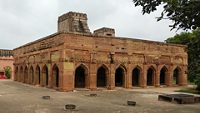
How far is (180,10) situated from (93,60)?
1509 centimetres

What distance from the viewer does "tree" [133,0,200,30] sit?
10021 mm

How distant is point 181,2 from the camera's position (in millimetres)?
10297

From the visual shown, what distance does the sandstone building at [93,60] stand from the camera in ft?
77.6

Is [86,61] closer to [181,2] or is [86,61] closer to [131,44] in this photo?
[131,44]

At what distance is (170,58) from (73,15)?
1145 cm

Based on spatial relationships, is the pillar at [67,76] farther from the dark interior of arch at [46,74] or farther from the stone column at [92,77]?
Answer: the dark interior of arch at [46,74]

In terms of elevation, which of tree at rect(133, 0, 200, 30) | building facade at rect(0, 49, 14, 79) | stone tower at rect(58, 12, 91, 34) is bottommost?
building facade at rect(0, 49, 14, 79)

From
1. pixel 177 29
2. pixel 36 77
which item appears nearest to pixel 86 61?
pixel 36 77

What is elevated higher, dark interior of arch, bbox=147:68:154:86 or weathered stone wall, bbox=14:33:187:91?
weathered stone wall, bbox=14:33:187:91

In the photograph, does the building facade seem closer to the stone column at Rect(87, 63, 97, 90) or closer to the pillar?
the stone column at Rect(87, 63, 97, 90)

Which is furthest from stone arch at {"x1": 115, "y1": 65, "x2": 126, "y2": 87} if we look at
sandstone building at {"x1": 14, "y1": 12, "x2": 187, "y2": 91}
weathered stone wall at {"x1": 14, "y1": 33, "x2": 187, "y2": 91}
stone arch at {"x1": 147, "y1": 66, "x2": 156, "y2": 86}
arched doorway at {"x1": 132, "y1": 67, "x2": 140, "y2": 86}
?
stone arch at {"x1": 147, "y1": 66, "x2": 156, "y2": 86}

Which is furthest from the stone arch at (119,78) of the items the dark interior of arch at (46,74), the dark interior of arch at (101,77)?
the dark interior of arch at (46,74)

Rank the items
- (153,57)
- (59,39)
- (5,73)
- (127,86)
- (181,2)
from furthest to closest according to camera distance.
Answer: (5,73) < (153,57) < (127,86) < (59,39) < (181,2)

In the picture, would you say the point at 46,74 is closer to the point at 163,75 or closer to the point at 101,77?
the point at 101,77
